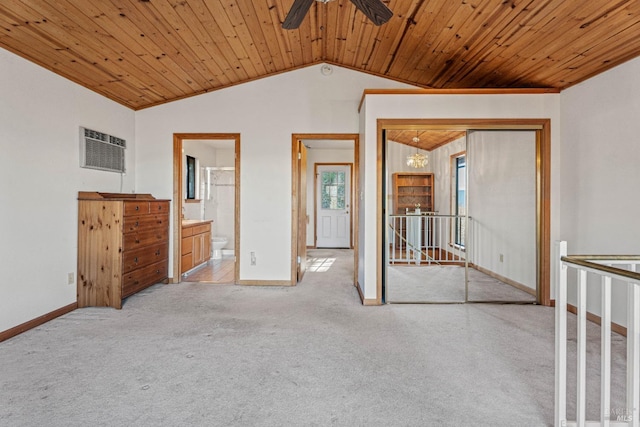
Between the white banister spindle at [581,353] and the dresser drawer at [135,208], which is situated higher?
the dresser drawer at [135,208]

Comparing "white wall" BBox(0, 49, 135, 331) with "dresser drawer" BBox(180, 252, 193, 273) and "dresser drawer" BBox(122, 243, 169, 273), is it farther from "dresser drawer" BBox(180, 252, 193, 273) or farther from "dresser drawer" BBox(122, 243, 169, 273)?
"dresser drawer" BBox(180, 252, 193, 273)

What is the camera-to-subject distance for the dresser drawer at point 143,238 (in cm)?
353

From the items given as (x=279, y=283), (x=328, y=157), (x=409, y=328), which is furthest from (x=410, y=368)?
(x=328, y=157)

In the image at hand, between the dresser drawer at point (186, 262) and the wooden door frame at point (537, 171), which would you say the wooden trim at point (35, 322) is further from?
the wooden door frame at point (537, 171)

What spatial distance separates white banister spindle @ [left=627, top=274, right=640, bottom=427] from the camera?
1314 mm

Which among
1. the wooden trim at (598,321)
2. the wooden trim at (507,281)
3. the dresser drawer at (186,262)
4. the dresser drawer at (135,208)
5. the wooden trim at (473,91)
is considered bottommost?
the wooden trim at (598,321)

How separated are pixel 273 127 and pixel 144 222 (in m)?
1.94

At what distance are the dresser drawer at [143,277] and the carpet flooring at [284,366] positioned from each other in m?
0.20

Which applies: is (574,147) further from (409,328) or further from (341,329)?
(341,329)

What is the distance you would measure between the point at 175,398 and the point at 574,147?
3.94 m

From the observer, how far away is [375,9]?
2.19 meters

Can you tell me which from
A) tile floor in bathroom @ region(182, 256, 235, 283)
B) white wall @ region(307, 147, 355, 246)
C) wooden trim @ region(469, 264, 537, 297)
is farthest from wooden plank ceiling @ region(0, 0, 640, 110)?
white wall @ region(307, 147, 355, 246)

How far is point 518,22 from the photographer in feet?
8.59

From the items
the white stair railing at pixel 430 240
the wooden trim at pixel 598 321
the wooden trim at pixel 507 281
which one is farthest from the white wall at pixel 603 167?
the white stair railing at pixel 430 240
